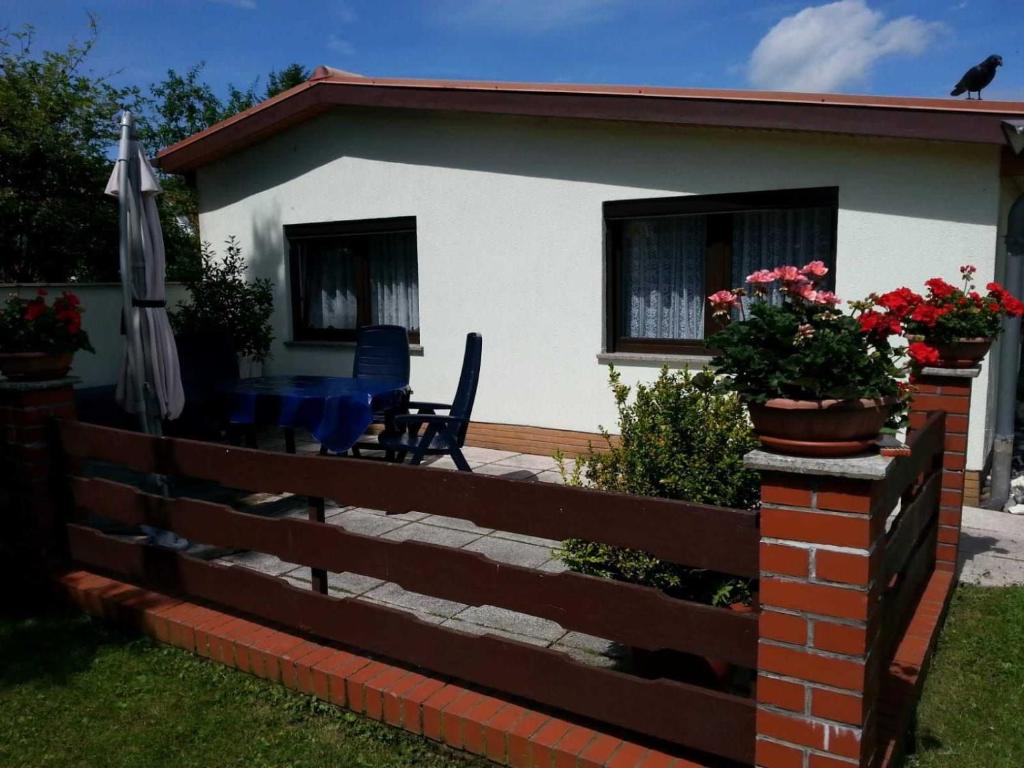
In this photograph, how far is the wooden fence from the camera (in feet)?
7.32

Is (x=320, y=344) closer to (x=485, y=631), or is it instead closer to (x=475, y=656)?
(x=485, y=631)

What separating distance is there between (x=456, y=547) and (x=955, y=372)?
2713 millimetres

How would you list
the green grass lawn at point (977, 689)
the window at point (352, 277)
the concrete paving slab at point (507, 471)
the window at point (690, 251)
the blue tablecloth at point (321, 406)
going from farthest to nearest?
the window at point (352, 277), the concrete paving slab at point (507, 471), the window at point (690, 251), the blue tablecloth at point (321, 406), the green grass lawn at point (977, 689)

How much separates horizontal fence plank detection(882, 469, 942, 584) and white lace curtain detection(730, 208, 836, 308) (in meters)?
3.04

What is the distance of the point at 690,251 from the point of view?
→ 719cm

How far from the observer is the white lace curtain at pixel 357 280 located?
8906 mm

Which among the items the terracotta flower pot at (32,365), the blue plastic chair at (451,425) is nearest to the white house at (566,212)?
the blue plastic chair at (451,425)

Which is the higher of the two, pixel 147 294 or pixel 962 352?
pixel 147 294

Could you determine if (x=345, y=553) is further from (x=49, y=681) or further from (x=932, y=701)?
(x=932, y=701)

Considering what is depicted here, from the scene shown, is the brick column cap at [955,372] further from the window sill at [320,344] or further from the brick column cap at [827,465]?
the window sill at [320,344]

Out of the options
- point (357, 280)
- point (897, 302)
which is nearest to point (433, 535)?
point (897, 302)

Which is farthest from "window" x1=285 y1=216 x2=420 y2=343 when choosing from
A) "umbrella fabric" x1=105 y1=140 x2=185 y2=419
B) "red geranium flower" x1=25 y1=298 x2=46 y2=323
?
"red geranium flower" x1=25 y1=298 x2=46 y2=323

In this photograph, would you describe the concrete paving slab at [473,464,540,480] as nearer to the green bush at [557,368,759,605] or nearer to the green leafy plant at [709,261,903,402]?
the green bush at [557,368,759,605]

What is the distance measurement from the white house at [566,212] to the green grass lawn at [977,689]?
2.38 metres
